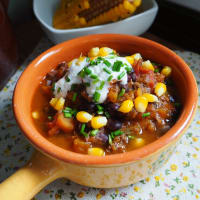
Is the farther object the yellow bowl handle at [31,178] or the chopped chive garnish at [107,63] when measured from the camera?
the chopped chive garnish at [107,63]

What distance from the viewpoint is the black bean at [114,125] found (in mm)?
1432

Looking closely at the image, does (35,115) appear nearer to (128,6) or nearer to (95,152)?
(95,152)

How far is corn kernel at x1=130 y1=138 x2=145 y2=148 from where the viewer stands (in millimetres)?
1413

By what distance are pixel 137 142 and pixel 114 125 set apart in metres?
0.15

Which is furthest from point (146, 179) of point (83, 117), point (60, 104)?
point (60, 104)

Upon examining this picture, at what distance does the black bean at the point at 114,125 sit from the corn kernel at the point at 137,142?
11 centimetres

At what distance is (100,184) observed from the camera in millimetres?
1483

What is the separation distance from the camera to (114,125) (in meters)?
1.43

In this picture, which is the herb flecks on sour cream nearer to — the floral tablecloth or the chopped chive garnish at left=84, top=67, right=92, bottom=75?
the chopped chive garnish at left=84, top=67, right=92, bottom=75

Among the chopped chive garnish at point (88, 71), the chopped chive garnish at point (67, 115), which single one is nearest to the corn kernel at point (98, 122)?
the chopped chive garnish at point (67, 115)

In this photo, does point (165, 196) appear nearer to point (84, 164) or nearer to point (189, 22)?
point (84, 164)

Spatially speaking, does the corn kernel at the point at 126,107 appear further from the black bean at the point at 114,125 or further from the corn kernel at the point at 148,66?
the corn kernel at the point at 148,66

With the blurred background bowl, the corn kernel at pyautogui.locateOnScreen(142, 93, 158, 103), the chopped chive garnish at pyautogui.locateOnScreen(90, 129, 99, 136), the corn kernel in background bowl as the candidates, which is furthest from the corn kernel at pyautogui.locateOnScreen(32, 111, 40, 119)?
the corn kernel in background bowl

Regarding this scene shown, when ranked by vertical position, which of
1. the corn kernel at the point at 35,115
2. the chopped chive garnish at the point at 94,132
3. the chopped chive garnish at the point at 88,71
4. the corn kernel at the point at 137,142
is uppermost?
the chopped chive garnish at the point at 88,71
